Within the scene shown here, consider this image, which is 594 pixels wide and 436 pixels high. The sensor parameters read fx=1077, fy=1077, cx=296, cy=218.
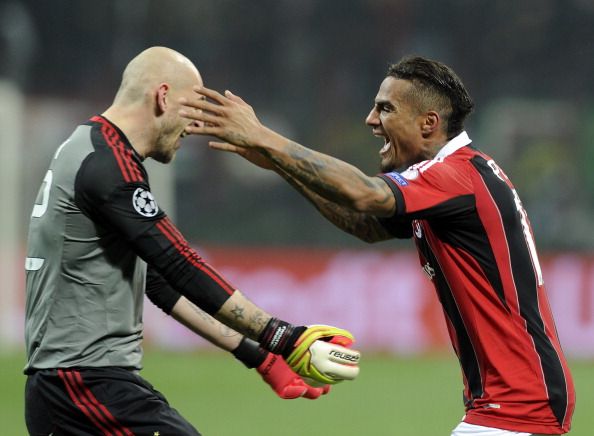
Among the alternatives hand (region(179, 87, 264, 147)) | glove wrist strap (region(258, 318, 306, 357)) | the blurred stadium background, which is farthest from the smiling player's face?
the blurred stadium background

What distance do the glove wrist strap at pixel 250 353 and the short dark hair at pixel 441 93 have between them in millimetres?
1304

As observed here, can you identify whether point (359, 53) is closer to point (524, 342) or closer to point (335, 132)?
point (335, 132)

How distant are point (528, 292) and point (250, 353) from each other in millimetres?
1338

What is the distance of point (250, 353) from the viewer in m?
4.96

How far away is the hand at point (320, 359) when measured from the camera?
170 inches

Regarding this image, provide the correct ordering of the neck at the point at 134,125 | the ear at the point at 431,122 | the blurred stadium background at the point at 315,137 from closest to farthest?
the neck at the point at 134,125 < the ear at the point at 431,122 < the blurred stadium background at the point at 315,137

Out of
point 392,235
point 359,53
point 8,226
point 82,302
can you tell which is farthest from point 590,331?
point 82,302

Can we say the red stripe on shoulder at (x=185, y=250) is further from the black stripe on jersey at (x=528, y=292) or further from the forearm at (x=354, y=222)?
the black stripe on jersey at (x=528, y=292)

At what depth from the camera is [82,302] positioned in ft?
14.1

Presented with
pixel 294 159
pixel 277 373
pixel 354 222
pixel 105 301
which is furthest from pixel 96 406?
pixel 354 222

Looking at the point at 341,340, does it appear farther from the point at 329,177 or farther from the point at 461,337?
the point at 329,177

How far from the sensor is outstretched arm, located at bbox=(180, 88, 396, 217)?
14.0 ft

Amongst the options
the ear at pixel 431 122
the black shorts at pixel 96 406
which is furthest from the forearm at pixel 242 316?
the ear at pixel 431 122

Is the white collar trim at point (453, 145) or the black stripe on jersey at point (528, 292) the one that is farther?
the white collar trim at point (453, 145)
